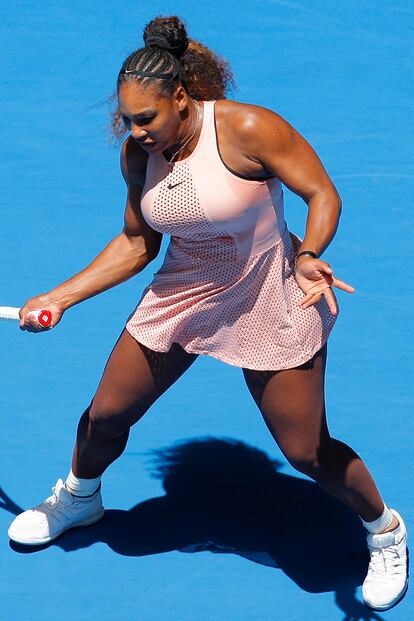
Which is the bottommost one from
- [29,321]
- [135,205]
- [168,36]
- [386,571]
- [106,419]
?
[386,571]

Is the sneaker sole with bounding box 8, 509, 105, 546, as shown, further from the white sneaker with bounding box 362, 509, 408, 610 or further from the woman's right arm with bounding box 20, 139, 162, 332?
the white sneaker with bounding box 362, 509, 408, 610

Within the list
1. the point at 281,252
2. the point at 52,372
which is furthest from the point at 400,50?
the point at 281,252

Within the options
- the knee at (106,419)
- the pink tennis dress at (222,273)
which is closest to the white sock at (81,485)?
the knee at (106,419)

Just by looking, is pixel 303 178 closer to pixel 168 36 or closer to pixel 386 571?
pixel 168 36

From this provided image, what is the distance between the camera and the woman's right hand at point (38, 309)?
11.8 ft

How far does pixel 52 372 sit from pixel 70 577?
1070 mm

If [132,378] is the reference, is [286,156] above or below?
above

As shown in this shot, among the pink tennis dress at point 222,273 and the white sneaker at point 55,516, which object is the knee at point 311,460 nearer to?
the pink tennis dress at point 222,273

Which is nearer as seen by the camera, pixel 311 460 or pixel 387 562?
pixel 311 460

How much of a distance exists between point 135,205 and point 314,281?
2.11 ft

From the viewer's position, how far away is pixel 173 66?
330 centimetres

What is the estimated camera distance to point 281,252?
3.52 m

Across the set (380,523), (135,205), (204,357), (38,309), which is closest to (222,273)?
(135,205)

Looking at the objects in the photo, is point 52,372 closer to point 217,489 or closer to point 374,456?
point 217,489
